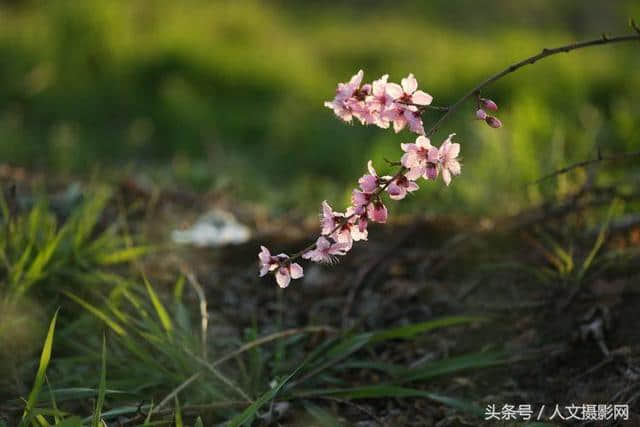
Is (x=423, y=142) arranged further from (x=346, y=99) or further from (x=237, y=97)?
(x=237, y=97)

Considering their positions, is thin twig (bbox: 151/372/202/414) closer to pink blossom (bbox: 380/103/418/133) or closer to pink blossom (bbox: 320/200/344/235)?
pink blossom (bbox: 320/200/344/235)

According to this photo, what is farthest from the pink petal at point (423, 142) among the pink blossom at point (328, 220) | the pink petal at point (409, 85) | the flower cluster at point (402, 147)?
the pink blossom at point (328, 220)

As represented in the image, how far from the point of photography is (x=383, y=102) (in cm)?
168

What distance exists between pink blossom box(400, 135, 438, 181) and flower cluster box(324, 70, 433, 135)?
29mm

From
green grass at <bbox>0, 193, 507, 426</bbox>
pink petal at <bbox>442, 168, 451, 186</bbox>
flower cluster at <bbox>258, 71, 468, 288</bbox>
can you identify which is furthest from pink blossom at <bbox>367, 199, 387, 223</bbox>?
green grass at <bbox>0, 193, 507, 426</bbox>

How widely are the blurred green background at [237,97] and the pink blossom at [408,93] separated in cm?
246

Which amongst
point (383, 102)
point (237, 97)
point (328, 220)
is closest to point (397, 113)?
point (383, 102)

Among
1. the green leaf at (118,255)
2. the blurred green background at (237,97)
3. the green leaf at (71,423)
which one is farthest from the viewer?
the blurred green background at (237,97)

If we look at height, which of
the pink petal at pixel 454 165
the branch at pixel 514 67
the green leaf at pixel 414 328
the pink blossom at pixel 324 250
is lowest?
the pink blossom at pixel 324 250

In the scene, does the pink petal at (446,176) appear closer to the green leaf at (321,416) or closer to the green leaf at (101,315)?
the green leaf at (321,416)

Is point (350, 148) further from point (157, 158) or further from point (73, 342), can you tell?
point (73, 342)

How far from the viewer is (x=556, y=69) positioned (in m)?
7.01

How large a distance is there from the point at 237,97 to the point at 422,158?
557cm

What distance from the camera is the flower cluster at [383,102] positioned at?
65.6 inches
